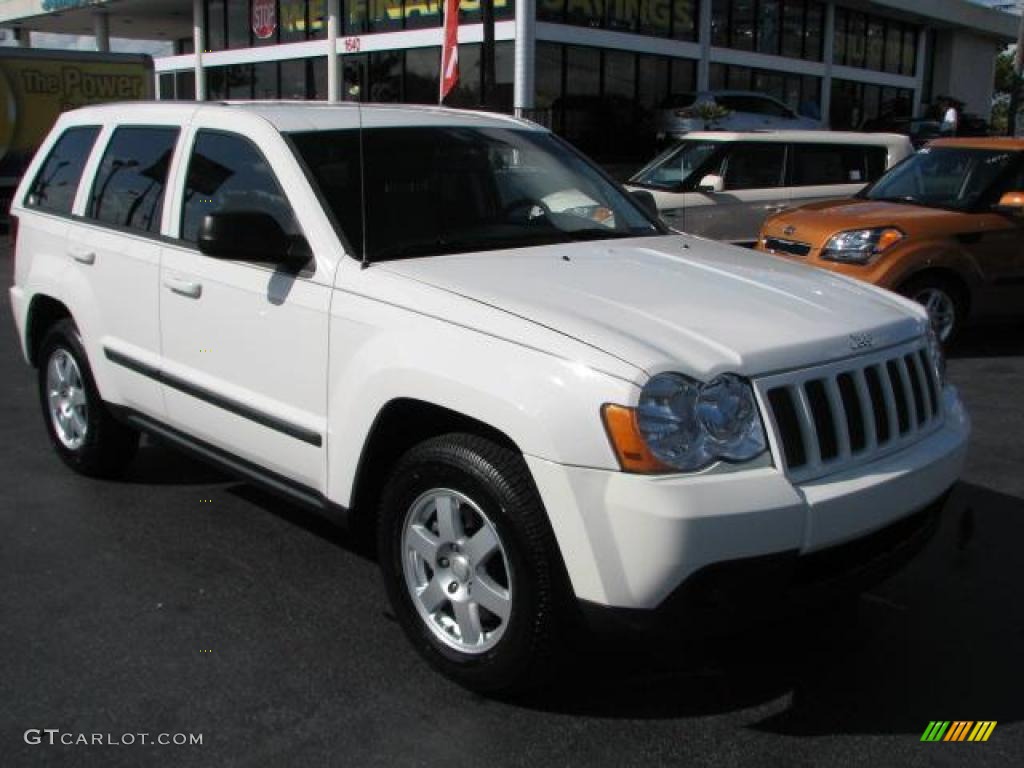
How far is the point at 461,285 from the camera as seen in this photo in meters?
3.30

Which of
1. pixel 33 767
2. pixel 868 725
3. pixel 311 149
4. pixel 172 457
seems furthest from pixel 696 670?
pixel 172 457

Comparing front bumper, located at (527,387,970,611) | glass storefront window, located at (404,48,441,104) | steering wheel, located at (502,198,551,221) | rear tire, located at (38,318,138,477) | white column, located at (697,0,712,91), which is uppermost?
white column, located at (697,0,712,91)

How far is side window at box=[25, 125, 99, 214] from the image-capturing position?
514 centimetres

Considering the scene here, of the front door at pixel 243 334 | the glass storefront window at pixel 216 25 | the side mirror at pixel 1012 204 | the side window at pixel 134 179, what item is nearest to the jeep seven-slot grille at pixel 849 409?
the front door at pixel 243 334

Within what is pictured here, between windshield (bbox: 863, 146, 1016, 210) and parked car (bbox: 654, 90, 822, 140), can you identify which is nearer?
windshield (bbox: 863, 146, 1016, 210)

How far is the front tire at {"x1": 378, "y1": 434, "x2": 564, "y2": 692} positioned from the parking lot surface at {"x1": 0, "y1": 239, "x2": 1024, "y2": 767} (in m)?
0.17

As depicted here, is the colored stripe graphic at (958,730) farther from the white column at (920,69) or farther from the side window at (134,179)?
the white column at (920,69)

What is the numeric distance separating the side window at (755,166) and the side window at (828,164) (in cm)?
21

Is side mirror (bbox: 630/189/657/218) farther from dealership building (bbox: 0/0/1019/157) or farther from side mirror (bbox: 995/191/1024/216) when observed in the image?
dealership building (bbox: 0/0/1019/157)

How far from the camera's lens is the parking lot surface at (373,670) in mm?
2994

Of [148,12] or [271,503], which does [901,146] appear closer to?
[271,503]

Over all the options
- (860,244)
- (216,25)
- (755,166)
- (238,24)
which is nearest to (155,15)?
(216,25)

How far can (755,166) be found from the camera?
452 inches

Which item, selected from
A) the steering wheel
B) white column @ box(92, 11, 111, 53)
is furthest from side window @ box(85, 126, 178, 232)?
white column @ box(92, 11, 111, 53)
